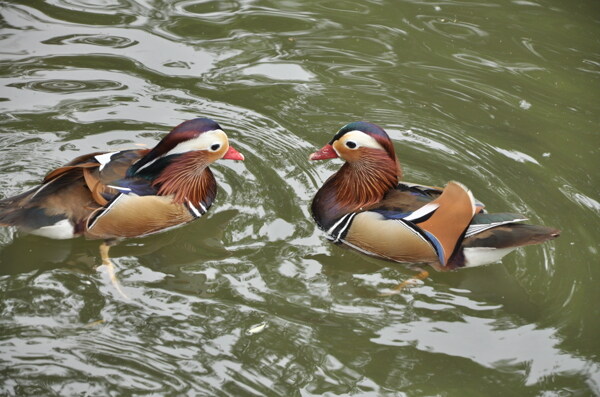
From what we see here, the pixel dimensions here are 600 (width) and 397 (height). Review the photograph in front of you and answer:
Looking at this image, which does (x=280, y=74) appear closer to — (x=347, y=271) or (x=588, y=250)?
(x=347, y=271)

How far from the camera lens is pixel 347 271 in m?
5.22

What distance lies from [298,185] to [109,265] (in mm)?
1577

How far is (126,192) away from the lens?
5125mm

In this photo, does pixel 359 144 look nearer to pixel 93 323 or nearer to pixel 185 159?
pixel 185 159

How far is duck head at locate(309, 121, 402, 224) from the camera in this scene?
209 inches

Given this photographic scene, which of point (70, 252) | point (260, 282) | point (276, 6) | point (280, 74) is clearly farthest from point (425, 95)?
point (70, 252)

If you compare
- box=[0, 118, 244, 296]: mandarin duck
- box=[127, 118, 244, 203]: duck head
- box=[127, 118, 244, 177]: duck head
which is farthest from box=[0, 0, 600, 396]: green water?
box=[127, 118, 244, 177]: duck head

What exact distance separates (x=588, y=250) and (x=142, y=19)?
15.5 feet

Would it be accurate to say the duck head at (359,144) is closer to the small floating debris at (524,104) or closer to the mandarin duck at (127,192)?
the mandarin duck at (127,192)

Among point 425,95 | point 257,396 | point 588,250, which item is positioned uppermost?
point 425,95

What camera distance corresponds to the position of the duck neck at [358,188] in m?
5.43

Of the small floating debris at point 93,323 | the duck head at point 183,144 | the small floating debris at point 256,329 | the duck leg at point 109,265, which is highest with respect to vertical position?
the duck head at point 183,144

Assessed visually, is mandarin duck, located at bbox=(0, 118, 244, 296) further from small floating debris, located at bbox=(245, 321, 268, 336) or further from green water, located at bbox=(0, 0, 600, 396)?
small floating debris, located at bbox=(245, 321, 268, 336)

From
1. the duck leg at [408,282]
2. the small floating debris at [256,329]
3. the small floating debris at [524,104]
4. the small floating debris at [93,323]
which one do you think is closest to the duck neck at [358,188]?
the duck leg at [408,282]
